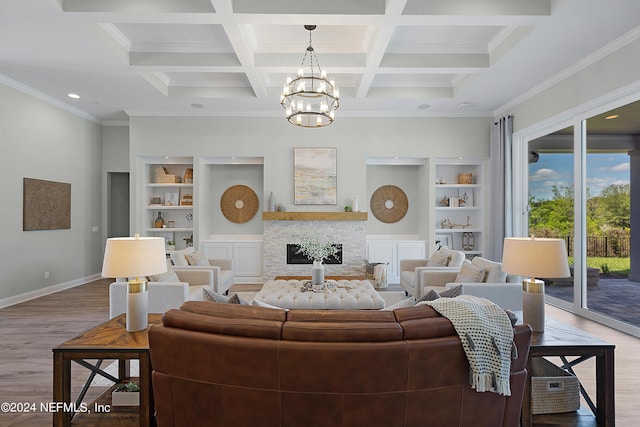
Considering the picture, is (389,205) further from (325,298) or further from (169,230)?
(169,230)

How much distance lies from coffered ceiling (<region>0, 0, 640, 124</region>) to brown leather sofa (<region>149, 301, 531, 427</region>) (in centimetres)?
287

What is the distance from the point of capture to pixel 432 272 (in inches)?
179

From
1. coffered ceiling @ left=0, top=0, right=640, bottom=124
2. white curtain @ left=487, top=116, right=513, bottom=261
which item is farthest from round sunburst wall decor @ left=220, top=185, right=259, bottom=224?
white curtain @ left=487, top=116, right=513, bottom=261

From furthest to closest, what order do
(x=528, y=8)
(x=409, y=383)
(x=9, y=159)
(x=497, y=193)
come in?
1. (x=497, y=193)
2. (x=9, y=159)
3. (x=528, y=8)
4. (x=409, y=383)

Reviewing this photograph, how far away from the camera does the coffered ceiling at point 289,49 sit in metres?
3.36

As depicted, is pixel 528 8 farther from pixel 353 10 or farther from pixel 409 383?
pixel 409 383

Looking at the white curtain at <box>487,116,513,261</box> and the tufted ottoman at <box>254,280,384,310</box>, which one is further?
the white curtain at <box>487,116,513,261</box>

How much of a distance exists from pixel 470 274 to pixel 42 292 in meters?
6.39

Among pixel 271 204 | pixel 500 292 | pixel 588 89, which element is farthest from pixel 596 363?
pixel 271 204

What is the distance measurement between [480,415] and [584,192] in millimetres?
4186

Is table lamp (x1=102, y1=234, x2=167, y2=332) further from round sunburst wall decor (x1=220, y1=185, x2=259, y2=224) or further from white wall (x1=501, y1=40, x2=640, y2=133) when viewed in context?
round sunburst wall decor (x1=220, y1=185, x2=259, y2=224)

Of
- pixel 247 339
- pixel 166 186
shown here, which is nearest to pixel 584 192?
pixel 247 339

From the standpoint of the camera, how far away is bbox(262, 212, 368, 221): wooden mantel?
21.2 feet

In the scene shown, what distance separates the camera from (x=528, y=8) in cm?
336
